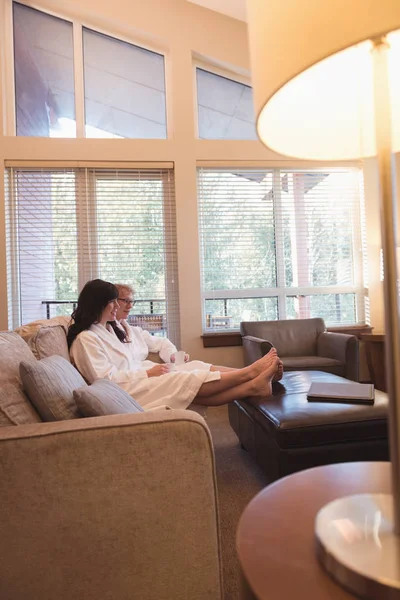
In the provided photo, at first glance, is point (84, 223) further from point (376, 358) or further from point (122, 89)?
point (376, 358)

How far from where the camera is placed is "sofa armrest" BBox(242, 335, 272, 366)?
109 inches

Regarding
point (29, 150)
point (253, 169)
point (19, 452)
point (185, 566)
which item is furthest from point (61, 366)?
point (253, 169)

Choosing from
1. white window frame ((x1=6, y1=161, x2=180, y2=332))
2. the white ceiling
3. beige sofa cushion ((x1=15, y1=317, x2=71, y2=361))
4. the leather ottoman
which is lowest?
the leather ottoman

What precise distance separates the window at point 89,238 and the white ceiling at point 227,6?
1.68 m

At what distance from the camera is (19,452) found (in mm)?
871

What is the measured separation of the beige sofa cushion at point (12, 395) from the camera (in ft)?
3.26

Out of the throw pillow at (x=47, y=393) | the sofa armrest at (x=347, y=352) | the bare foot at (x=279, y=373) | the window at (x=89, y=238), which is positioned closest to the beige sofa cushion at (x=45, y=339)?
the throw pillow at (x=47, y=393)

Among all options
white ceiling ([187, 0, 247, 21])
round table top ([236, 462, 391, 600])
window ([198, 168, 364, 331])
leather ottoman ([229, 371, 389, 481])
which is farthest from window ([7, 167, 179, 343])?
round table top ([236, 462, 391, 600])

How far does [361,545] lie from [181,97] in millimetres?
3960

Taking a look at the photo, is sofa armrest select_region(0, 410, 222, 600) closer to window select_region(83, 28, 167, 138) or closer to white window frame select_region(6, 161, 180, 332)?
white window frame select_region(6, 161, 180, 332)

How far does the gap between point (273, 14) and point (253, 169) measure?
3607mm

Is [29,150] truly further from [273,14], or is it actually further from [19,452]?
[273,14]

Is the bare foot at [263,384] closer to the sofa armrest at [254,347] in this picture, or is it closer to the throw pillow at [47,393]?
the sofa armrest at [254,347]

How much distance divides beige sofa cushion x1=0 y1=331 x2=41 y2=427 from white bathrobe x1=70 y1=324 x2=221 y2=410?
639 mm
